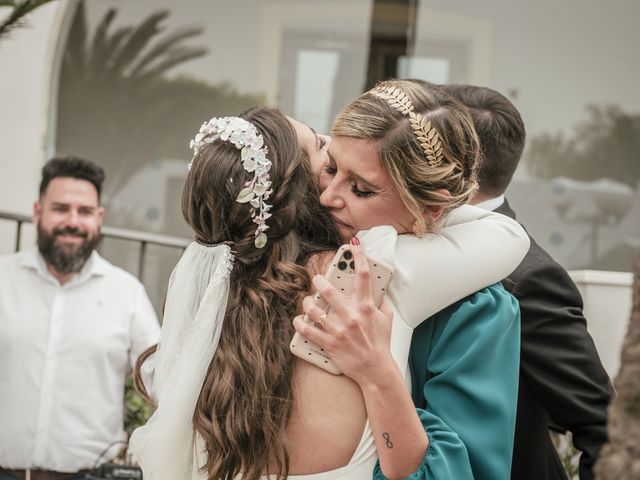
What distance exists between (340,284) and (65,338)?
3.47 m

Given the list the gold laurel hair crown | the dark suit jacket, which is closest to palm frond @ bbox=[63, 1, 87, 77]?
the dark suit jacket

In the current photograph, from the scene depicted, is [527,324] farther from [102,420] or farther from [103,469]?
[102,420]

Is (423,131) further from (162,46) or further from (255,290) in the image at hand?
(162,46)

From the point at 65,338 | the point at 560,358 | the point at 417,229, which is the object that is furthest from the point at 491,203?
the point at 65,338

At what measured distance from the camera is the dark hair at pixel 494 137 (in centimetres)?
322

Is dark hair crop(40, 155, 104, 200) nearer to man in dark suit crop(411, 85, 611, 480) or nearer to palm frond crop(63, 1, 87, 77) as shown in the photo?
man in dark suit crop(411, 85, 611, 480)

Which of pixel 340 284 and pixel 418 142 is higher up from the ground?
pixel 418 142

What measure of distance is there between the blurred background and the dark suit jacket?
21.2 feet

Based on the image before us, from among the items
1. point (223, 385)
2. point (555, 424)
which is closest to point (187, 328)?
point (223, 385)

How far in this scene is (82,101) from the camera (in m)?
9.50

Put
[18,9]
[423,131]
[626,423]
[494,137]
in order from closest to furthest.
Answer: [626,423]
[423,131]
[494,137]
[18,9]

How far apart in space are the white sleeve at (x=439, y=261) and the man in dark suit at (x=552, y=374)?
0.39m

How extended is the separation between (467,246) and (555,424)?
35.8 inches

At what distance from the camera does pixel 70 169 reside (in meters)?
5.87
